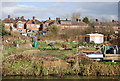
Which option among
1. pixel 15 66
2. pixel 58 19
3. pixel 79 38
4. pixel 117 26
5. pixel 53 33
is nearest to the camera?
pixel 15 66

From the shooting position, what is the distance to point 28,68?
1434 cm

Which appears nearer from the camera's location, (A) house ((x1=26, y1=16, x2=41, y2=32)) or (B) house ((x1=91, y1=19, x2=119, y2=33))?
(B) house ((x1=91, y1=19, x2=119, y2=33))

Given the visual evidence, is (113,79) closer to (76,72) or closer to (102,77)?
(102,77)

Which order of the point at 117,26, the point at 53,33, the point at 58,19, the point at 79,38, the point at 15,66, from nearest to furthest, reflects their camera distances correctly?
the point at 15,66
the point at 79,38
the point at 53,33
the point at 117,26
the point at 58,19

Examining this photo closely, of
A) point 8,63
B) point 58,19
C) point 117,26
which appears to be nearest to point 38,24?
point 58,19

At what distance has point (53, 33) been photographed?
38469 millimetres

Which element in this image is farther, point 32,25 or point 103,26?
point 32,25

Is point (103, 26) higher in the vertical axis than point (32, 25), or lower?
higher

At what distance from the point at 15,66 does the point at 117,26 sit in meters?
44.1

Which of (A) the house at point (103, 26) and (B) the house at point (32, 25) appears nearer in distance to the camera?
(A) the house at point (103, 26)

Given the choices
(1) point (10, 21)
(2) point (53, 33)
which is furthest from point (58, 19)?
(2) point (53, 33)

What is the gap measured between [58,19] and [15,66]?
149ft

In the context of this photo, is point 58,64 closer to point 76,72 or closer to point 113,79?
point 76,72

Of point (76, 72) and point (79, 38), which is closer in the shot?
point (76, 72)
